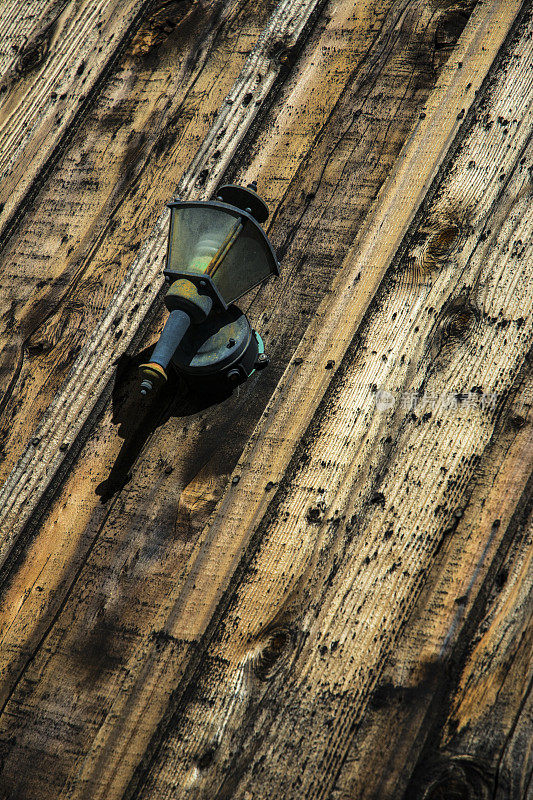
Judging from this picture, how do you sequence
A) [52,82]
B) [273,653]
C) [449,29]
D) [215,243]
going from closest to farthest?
[273,653] < [215,243] < [449,29] < [52,82]

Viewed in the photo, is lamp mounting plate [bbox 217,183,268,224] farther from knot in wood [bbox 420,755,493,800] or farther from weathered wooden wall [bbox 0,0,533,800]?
knot in wood [bbox 420,755,493,800]

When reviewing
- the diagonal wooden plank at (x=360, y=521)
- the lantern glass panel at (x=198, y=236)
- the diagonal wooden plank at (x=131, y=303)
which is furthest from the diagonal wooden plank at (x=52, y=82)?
the diagonal wooden plank at (x=360, y=521)

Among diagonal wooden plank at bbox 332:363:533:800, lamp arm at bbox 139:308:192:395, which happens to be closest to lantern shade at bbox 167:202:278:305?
lamp arm at bbox 139:308:192:395

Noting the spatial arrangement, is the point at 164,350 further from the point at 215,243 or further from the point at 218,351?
the point at 215,243

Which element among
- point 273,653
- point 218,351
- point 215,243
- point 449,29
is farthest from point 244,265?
point 449,29

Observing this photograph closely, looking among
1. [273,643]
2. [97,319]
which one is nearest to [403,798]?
[273,643]

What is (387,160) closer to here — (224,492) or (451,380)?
(451,380)
